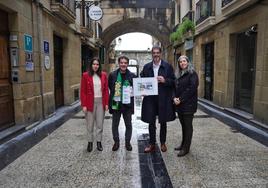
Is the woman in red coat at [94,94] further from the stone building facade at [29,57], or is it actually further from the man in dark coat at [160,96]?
the stone building facade at [29,57]

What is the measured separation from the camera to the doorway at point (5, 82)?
538 cm

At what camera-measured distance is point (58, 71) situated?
382 inches

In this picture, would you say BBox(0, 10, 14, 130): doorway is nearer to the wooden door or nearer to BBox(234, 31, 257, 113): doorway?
the wooden door

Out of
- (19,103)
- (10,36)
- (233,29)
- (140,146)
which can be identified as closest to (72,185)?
(140,146)

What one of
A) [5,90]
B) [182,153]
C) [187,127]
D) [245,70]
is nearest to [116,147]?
[182,153]

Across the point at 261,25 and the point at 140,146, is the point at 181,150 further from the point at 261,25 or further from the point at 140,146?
the point at 261,25

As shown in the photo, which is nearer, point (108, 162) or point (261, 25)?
point (108, 162)

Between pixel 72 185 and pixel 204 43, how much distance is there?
367 inches

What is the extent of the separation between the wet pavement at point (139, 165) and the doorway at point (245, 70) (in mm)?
2204

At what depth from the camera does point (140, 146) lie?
5047 mm

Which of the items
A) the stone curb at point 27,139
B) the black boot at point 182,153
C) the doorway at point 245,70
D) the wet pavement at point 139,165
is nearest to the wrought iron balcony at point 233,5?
the doorway at point 245,70

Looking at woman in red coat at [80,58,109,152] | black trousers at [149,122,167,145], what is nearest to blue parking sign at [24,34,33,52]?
woman in red coat at [80,58,109,152]

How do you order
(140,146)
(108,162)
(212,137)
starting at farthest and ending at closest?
(212,137) < (140,146) < (108,162)

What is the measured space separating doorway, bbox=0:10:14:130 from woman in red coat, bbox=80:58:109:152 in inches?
75.5
